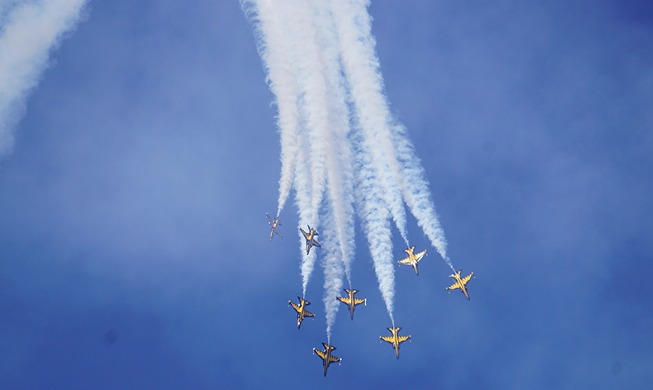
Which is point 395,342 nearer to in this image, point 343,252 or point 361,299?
point 361,299

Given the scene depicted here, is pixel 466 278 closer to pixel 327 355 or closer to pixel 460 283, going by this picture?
pixel 460 283

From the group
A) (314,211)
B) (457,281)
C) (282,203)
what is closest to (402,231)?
(314,211)

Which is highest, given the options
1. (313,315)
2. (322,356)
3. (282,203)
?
(282,203)

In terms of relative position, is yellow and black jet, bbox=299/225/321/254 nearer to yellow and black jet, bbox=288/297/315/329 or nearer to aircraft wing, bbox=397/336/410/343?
yellow and black jet, bbox=288/297/315/329

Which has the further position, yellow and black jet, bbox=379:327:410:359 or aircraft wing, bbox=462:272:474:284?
aircraft wing, bbox=462:272:474:284

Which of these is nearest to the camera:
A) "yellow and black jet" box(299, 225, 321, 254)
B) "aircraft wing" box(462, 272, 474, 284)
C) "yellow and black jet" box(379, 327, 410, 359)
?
"yellow and black jet" box(299, 225, 321, 254)

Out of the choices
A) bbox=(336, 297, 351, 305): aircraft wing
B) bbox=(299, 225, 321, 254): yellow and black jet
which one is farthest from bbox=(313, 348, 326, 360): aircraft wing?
bbox=(299, 225, 321, 254): yellow and black jet

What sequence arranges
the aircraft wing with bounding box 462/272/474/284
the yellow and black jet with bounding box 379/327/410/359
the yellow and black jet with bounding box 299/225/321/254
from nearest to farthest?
the yellow and black jet with bounding box 299/225/321/254
the yellow and black jet with bounding box 379/327/410/359
the aircraft wing with bounding box 462/272/474/284

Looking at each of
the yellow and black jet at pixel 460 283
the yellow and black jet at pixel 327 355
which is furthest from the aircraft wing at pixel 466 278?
the yellow and black jet at pixel 327 355

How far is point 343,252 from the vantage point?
3150 centimetres

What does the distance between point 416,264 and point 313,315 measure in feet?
35.0

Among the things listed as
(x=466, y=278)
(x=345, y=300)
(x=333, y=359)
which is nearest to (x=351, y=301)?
(x=345, y=300)

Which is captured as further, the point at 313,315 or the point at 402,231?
the point at 313,315

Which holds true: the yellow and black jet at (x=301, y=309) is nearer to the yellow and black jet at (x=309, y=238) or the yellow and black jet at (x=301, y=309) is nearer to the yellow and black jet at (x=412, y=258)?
the yellow and black jet at (x=309, y=238)
